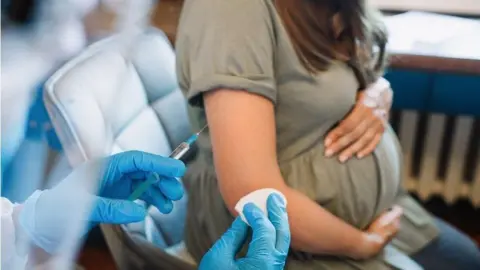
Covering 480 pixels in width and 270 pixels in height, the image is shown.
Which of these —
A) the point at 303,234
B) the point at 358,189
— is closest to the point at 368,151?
the point at 358,189

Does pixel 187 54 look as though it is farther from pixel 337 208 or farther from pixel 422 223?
pixel 422 223

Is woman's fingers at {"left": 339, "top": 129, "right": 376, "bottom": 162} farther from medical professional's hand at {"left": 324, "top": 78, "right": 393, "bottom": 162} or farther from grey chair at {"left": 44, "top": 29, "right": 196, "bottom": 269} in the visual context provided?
grey chair at {"left": 44, "top": 29, "right": 196, "bottom": 269}

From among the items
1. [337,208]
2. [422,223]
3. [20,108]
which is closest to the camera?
[20,108]

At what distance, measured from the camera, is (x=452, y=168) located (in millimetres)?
1813

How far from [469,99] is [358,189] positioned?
90cm

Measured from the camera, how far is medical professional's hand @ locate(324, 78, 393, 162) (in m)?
0.97

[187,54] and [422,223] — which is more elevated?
[187,54]

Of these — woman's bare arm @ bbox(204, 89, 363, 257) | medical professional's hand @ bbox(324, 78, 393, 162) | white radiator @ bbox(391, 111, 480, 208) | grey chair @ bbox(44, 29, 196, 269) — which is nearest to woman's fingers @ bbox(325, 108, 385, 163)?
medical professional's hand @ bbox(324, 78, 393, 162)

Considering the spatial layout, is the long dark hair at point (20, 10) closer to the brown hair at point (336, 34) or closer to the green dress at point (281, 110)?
the green dress at point (281, 110)

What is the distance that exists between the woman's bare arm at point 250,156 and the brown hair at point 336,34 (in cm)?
12

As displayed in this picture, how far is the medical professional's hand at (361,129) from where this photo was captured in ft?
3.19

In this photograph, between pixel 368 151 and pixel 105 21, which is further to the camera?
pixel 368 151

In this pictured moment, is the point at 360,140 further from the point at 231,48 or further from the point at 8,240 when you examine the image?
the point at 8,240

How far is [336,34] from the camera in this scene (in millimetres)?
991
